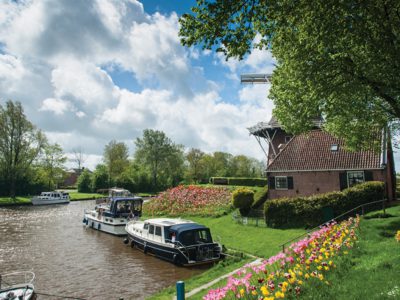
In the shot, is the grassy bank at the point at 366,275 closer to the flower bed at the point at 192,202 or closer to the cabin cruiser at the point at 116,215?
the flower bed at the point at 192,202

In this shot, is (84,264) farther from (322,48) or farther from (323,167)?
(323,167)

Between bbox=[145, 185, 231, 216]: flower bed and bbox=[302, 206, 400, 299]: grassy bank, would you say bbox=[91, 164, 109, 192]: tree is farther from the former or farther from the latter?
bbox=[302, 206, 400, 299]: grassy bank

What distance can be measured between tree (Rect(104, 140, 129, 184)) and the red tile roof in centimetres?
5723

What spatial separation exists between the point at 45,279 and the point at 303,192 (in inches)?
894

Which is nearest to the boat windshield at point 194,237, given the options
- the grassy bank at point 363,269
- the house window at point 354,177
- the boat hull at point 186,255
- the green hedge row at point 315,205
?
the boat hull at point 186,255

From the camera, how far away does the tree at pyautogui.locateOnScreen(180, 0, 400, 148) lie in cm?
959

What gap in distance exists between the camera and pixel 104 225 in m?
31.2

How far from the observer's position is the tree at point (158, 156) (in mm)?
89125

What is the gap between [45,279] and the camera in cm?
1720

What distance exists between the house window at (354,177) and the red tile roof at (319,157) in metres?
0.51

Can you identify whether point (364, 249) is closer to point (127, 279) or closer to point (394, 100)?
point (394, 100)

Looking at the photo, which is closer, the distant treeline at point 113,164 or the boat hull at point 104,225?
the boat hull at point 104,225

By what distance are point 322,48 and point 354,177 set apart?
18.5 metres

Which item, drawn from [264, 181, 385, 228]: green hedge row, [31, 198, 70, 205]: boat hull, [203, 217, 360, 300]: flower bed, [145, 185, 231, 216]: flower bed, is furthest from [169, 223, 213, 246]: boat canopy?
[31, 198, 70, 205]: boat hull
